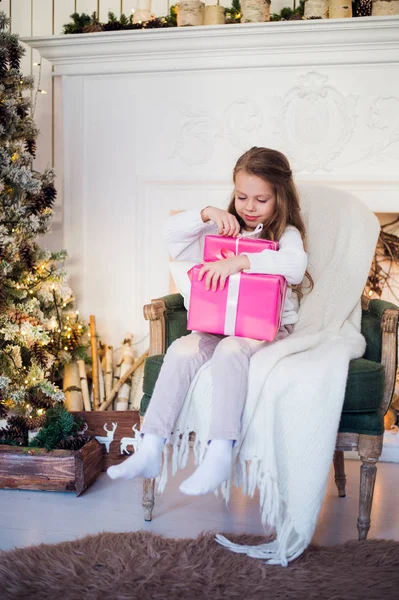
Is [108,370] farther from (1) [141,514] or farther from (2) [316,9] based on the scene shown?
(2) [316,9]

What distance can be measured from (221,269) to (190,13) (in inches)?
65.3

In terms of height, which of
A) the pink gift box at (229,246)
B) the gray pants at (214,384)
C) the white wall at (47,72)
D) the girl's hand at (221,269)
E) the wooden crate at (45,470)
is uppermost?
the white wall at (47,72)

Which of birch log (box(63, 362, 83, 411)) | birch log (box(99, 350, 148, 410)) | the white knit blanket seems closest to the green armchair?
the white knit blanket

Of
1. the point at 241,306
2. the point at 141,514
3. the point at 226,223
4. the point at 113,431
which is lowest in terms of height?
the point at 141,514

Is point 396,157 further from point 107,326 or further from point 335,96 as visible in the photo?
point 107,326

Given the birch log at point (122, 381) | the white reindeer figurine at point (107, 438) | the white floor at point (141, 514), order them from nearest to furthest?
the white floor at point (141, 514) < the white reindeer figurine at point (107, 438) < the birch log at point (122, 381)

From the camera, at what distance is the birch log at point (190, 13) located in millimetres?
3082

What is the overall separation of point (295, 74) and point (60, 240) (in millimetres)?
1429

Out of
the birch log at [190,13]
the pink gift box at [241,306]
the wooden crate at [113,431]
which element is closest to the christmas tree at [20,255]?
the wooden crate at [113,431]

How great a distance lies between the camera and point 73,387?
3.15m

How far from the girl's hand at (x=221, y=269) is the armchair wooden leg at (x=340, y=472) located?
2.79 feet

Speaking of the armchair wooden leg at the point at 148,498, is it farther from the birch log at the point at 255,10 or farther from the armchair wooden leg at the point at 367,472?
the birch log at the point at 255,10

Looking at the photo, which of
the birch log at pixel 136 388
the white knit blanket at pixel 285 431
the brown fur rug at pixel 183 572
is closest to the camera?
the brown fur rug at pixel 183 572

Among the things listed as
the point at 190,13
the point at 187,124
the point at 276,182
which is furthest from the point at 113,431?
the point at 190,13
